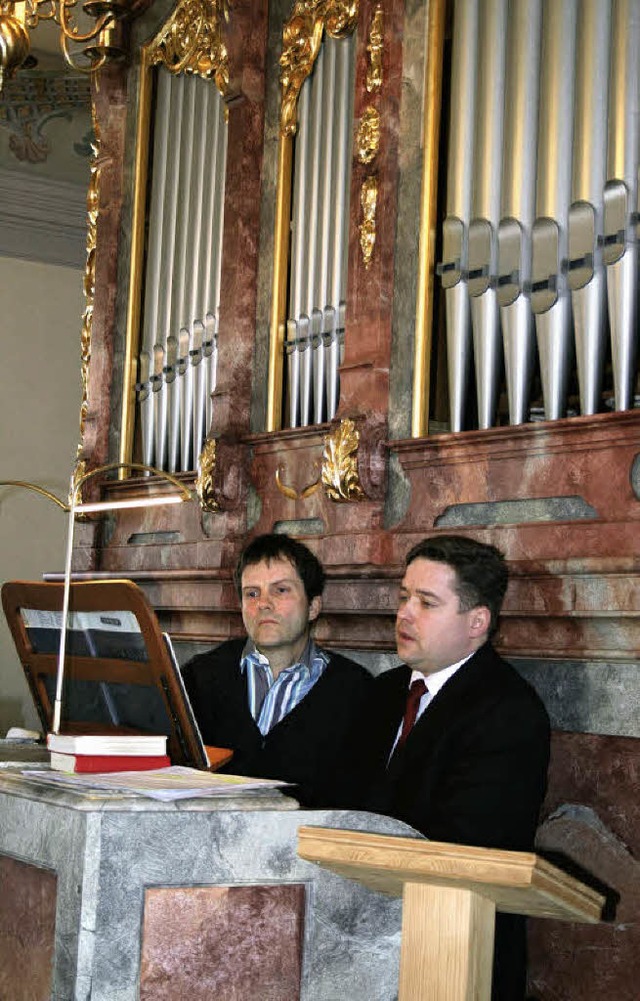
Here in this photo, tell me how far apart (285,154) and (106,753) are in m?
3.11

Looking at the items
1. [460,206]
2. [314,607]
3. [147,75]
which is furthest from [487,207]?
[147,75]

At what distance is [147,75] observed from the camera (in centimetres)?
733

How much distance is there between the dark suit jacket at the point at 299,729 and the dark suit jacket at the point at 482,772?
0.35m

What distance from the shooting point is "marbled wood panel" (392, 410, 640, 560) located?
434 cm

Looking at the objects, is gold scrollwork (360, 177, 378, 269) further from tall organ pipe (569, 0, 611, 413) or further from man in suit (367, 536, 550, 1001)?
man in suit (367, 536, 550, 1001)

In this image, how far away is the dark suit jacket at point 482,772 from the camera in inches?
153

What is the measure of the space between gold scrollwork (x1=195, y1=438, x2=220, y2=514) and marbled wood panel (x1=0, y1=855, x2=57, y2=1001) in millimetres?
2543

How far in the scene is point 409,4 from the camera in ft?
17.9

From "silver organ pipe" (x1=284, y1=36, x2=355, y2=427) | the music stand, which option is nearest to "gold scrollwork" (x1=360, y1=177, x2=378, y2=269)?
"silver organ pipe" (x1=284, y1=36, x2=355, y2=427)

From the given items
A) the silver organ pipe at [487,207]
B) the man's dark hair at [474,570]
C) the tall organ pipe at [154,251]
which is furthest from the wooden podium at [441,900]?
the tall organ pipe at [154,251]

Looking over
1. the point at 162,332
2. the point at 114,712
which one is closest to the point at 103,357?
the point at 162,332

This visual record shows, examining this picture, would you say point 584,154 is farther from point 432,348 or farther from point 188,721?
point 188,721

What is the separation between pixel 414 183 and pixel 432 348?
0.58 metres

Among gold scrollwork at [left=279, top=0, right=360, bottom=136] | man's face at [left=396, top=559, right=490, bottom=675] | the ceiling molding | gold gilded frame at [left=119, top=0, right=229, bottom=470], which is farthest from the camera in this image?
the ceiling molding
